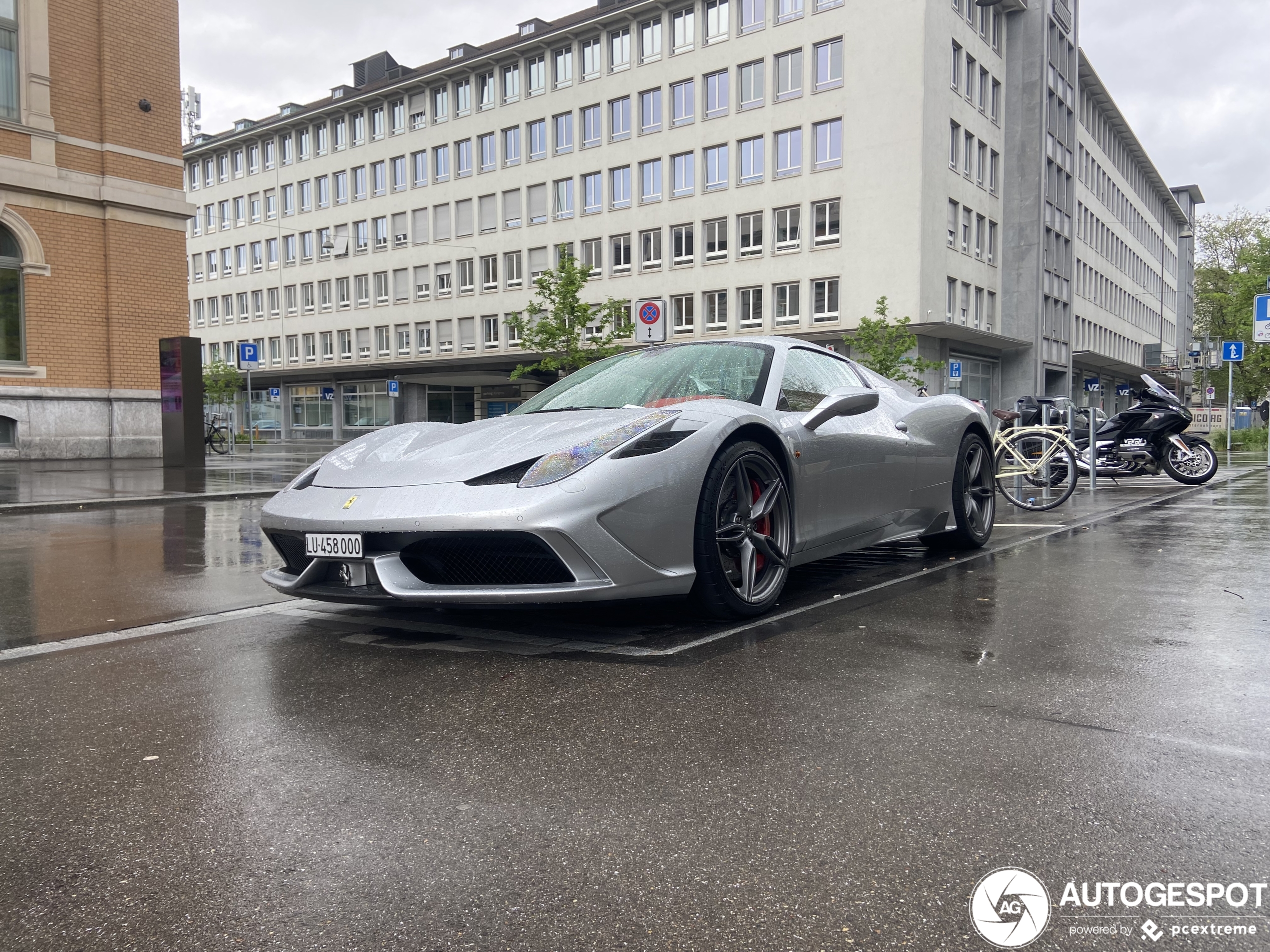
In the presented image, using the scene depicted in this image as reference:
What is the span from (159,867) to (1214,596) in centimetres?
508

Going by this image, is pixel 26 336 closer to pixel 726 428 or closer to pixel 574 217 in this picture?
pixel 726 428

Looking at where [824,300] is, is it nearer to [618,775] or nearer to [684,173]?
[684,173]

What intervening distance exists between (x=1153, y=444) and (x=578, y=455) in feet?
40.2

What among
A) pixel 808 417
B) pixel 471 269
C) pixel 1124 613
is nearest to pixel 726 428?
pixel 808 417

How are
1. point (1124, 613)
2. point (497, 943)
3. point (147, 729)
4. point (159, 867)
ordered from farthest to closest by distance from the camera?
point (1124, 613) < point (147, 729) < point (159, 867) < point (497, 943)

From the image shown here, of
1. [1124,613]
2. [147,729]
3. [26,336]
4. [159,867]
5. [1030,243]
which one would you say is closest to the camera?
[159,867]

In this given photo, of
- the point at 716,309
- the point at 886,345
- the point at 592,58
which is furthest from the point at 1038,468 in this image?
the point at 592,58

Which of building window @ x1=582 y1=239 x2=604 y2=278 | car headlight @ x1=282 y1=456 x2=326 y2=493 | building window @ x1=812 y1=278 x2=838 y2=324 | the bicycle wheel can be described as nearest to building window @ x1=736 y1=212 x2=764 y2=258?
building window @ x1=812 y1=278 x2=838 y2=324

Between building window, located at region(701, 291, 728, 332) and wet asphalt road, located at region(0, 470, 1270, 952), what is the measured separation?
3715 cm

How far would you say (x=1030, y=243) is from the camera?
43.6 meters

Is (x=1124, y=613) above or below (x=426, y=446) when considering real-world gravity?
below

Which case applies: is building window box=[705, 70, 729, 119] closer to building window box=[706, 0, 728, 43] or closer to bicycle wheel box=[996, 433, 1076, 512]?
building window box=[706, 0, 728, 43]

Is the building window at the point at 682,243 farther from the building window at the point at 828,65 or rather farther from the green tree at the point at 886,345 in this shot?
the green tree at the point at 886,345

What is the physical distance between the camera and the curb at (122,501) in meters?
10.9
